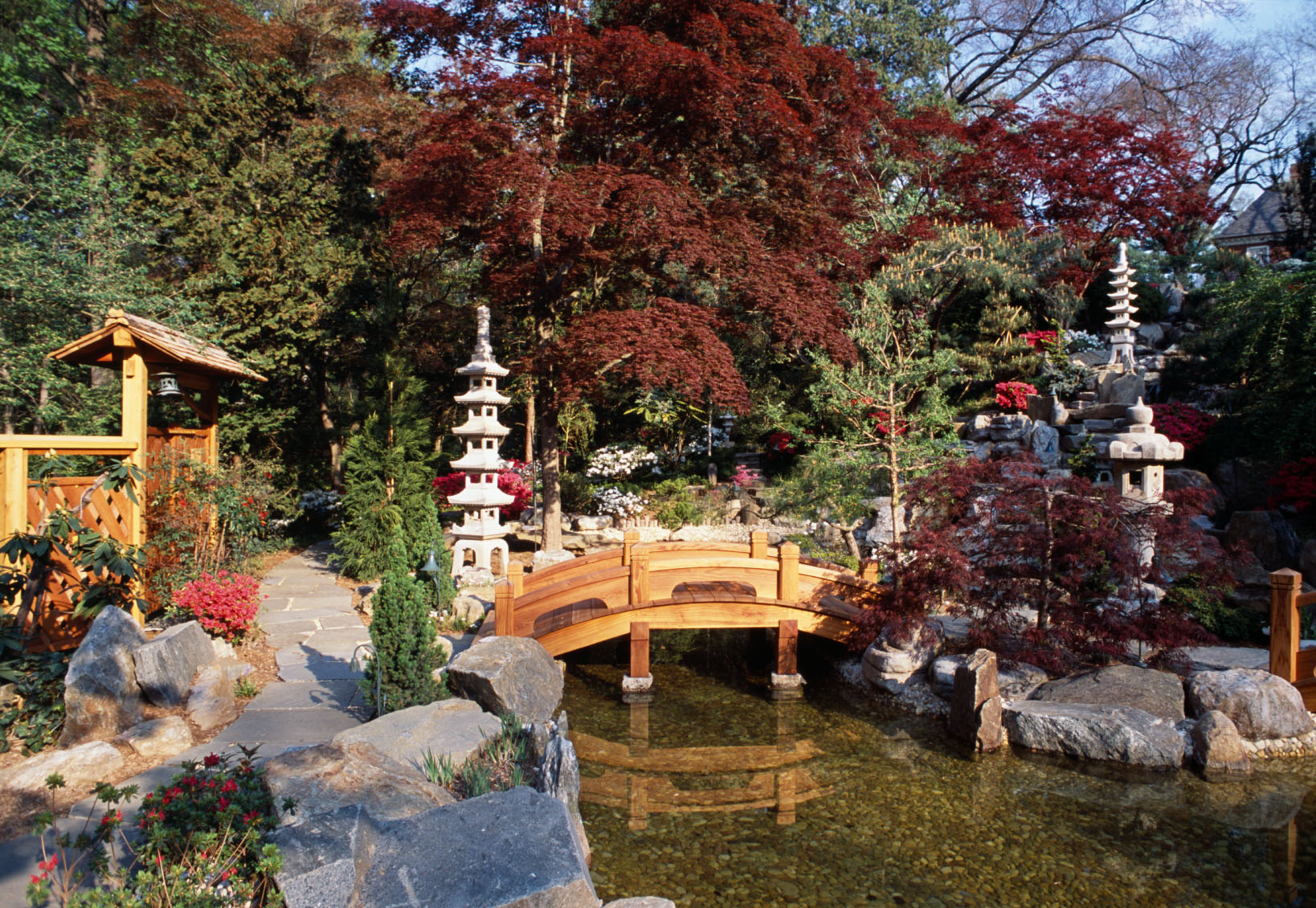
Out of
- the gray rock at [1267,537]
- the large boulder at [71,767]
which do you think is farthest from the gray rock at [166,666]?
the gray rock at [1267,537]

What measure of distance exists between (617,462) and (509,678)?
890cm

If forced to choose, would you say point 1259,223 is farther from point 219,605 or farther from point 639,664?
point 219,605

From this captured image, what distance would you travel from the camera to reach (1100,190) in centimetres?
1419

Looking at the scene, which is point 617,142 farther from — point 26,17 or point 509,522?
point 26,17

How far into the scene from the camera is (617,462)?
14578mm

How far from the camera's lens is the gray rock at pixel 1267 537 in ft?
28.8

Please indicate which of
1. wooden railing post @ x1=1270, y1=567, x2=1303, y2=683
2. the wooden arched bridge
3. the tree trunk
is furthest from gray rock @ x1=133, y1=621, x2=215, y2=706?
wooden railing post @ x1=1270, y1=567, x2=1303, y2=683

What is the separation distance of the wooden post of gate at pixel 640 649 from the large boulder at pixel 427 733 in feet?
7.85

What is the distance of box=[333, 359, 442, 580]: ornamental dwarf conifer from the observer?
33.5 ft

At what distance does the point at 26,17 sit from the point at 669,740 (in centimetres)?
1730

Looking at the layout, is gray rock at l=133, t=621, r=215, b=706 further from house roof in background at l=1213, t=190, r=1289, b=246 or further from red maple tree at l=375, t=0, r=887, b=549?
house roof in background at l=1213, t=190, r=1289, b=246

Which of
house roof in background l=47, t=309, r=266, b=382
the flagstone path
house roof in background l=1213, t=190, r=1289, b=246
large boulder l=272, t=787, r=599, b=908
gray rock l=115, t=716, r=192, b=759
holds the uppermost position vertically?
house roof in background l=1213, t=190, r=1289, b=246

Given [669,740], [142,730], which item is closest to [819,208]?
[669,740]

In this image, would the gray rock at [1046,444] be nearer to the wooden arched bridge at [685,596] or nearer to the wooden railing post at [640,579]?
the wooden arched bridge at [685,596]
